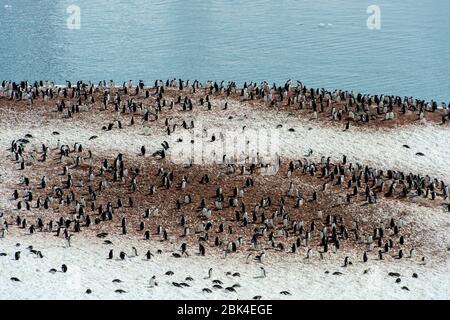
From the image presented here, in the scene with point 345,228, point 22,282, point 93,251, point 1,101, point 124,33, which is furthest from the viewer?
point 124,33

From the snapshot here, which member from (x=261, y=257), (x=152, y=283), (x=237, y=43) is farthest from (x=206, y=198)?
(x=237, y=43)

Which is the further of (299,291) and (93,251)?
(93,251)

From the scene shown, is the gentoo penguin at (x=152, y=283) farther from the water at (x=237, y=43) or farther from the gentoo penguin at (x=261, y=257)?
the water at (x=237, y=43)

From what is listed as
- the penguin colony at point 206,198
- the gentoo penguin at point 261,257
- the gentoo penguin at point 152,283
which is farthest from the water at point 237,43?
the gentoo penguin at point 152,283

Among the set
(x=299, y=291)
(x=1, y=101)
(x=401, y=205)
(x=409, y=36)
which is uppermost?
(x=409, y=36)

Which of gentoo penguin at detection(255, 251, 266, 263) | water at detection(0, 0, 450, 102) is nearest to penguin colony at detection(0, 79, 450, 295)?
gentoo penguin at detection(255, 251, 266, 263)

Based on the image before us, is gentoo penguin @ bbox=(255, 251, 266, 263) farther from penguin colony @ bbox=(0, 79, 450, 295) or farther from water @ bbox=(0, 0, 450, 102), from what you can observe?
water @ bbox=(0, 0, 450, 102)

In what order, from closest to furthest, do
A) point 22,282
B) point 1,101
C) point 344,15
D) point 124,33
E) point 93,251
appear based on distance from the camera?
point 22,282 < point 93,251 < point 1,101 < point 124,33 < point 344,15

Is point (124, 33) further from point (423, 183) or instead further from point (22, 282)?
point (22, 282)

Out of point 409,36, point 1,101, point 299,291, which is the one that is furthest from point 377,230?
point 409,36
